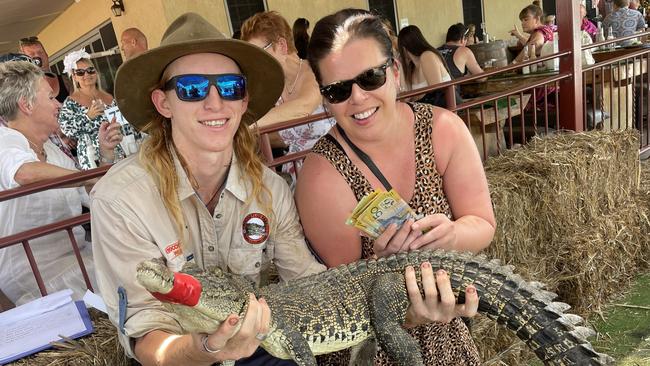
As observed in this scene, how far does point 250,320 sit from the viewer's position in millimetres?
1307

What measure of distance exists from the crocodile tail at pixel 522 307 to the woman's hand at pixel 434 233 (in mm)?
50

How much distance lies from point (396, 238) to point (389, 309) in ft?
0.85

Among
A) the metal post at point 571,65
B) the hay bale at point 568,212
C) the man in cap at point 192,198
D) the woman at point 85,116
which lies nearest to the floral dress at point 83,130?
the woman at point 85,116

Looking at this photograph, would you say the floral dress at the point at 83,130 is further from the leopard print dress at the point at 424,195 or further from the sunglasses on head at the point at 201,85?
the leopard print dress at the point at 424,195

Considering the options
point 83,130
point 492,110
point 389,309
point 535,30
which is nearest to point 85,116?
point 83,130

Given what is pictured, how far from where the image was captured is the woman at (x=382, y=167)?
1.77 m

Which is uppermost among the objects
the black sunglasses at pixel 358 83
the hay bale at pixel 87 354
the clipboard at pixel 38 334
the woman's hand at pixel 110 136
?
the black sunglasses at pixel 358 83

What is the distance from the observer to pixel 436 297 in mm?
1669

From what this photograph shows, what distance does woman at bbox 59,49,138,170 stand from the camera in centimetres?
323

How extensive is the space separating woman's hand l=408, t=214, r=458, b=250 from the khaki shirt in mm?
416

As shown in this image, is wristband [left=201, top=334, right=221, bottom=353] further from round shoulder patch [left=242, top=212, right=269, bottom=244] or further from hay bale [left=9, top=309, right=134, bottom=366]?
hay bale [left=9, top=309, right=134, bottom=366]

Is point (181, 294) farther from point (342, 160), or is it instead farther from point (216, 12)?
point (216, 12)

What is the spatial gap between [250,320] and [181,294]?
25 cm

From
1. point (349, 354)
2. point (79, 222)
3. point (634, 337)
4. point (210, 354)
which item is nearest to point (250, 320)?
point (210, 354)
